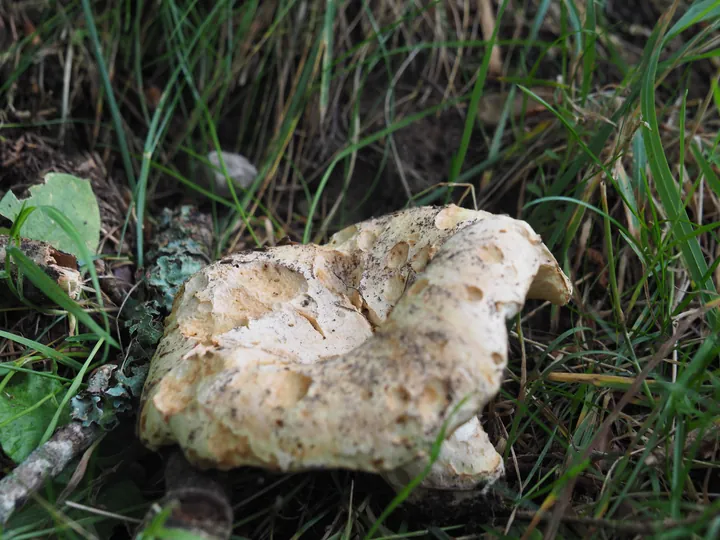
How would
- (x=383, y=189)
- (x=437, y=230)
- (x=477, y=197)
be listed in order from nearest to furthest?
(x=437, y=230) → (x=477, y=197) → (x=383, y=189)

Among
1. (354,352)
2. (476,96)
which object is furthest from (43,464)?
(476,96)

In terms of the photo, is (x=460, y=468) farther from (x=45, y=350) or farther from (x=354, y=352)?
(x=45, y=350)

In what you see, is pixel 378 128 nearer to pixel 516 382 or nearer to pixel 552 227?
pixel 552 227

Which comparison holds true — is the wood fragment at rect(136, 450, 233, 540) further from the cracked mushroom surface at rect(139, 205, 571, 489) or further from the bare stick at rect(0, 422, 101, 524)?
the bare stick at rect(0, 422, 101, 524)

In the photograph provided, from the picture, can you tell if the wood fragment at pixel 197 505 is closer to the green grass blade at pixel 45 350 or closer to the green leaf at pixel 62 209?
the green grass blade at pixel 45 350

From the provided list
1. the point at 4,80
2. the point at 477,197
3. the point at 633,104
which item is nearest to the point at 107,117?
the point at 4,80

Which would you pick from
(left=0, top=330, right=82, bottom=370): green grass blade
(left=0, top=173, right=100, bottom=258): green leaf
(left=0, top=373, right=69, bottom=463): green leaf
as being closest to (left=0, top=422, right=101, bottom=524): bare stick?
(left=0, top=373, right=69, bottom=463): green leaf

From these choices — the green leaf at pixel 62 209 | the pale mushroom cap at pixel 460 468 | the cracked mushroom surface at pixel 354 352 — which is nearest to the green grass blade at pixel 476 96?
the cracked mushroom surface at pixel 354 352
